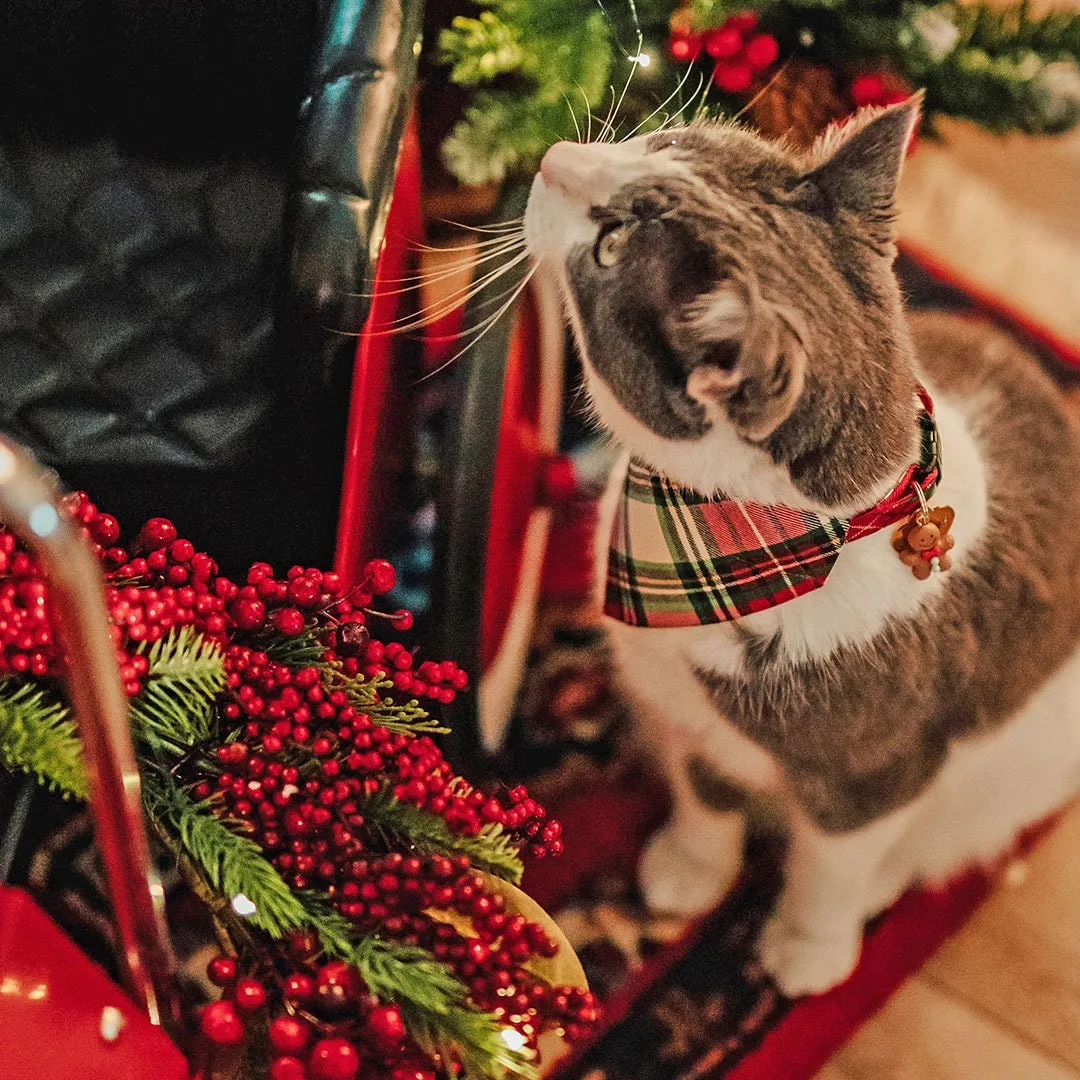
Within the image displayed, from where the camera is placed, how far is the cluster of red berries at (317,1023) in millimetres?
432

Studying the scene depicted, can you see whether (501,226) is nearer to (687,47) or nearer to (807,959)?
(687,47)

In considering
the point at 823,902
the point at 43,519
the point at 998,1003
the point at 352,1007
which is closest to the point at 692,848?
the point at 823,902

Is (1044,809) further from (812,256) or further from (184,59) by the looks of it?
(184,59)

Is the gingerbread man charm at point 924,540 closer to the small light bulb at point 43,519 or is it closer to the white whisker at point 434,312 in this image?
the white whisker at point 434,312

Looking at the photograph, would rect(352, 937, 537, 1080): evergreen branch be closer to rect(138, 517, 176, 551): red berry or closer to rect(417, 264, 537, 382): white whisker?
rect(138, 517, 176, 551): red berry

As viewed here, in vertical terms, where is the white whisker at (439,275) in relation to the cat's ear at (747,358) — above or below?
below

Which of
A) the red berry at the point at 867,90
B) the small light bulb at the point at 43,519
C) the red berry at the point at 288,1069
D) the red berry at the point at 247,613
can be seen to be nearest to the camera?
the small light bulb at the point at 43,519

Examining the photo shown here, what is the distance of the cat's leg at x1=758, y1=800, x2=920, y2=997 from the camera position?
2.77ft

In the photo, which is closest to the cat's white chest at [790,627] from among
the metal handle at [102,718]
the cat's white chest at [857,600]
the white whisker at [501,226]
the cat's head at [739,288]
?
the cat's white chest at [857,600]

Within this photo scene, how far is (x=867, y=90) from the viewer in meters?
0.81

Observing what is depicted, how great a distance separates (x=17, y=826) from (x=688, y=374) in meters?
0.47

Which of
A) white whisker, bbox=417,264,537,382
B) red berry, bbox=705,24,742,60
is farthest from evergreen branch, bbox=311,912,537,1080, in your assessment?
red berry, bbox=705,24,742,60

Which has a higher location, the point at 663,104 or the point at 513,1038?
the point at 663,104

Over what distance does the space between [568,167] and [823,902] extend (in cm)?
68
